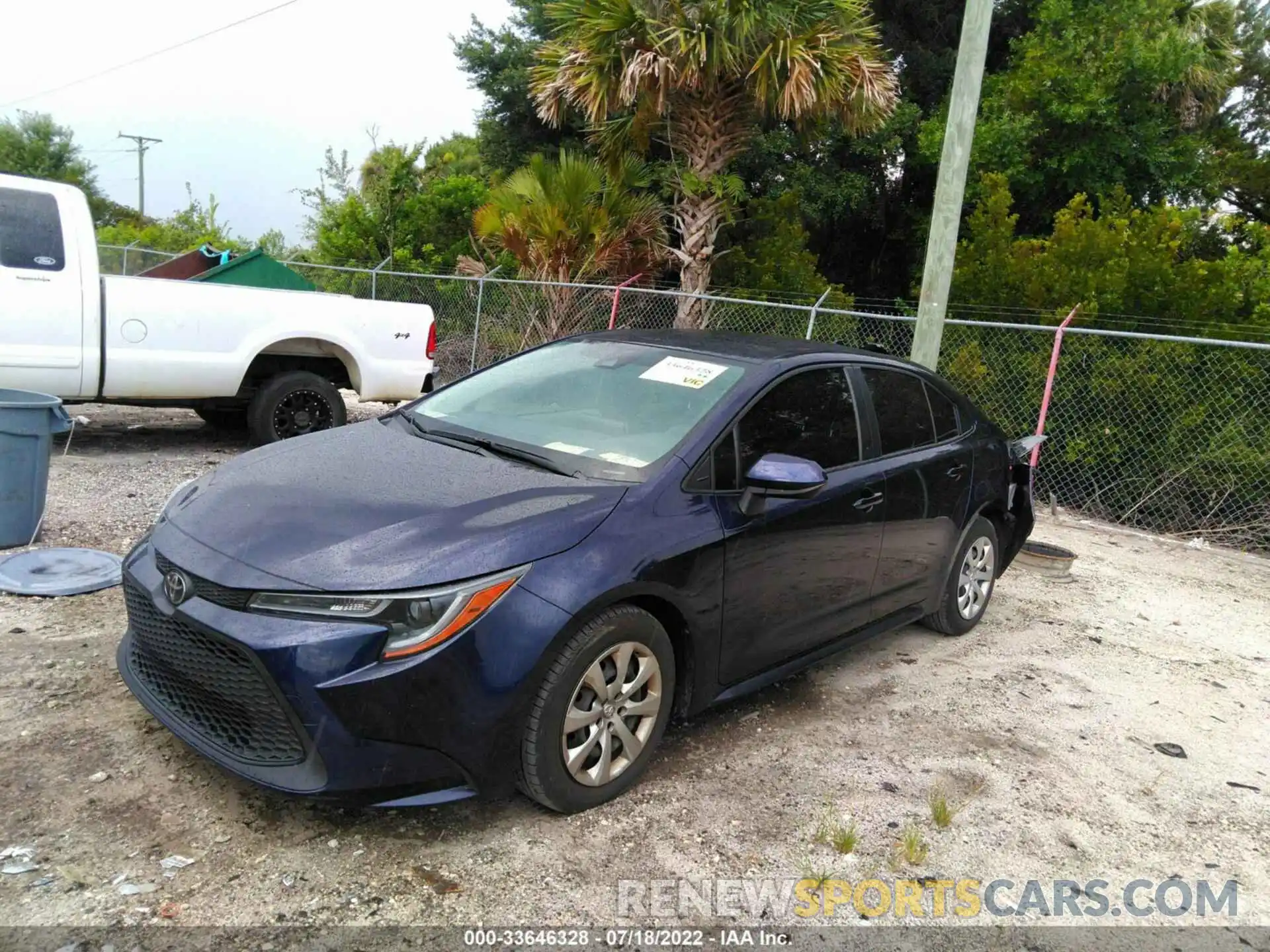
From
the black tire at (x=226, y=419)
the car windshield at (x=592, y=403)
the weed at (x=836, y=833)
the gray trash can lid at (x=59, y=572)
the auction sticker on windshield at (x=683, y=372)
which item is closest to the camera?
the weed at (x=836, y=833)

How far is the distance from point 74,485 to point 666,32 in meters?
8.10

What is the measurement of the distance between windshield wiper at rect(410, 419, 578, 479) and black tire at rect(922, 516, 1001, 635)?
7.97ft

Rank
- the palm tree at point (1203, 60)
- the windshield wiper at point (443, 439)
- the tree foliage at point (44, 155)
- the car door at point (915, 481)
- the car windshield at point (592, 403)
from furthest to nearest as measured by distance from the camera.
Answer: the tree foliage at point (44, 155) < the palm tree at point (1203, 60) < the car door at point (915, 481) < the windshield wiper at point (443, 439) < the car windshield at point (592, 403)

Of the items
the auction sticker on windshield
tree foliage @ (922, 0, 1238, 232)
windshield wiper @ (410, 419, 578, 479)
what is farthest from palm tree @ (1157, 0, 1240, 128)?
windshield wiper @ (410, 419, 578, 479)

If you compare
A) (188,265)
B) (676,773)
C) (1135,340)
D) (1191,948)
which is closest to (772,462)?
(676,773)

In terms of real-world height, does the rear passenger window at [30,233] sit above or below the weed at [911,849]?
above

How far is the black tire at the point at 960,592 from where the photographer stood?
4910 millimetres

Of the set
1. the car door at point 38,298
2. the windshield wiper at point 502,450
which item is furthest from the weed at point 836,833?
the car door at point 38,298

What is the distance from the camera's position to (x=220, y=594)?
8.89 feet

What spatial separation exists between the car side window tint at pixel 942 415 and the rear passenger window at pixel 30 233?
5.84 metres

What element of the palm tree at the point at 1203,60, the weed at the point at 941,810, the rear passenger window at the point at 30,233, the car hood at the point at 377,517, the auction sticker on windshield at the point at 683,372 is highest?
the palm tree at the point at 1203,60

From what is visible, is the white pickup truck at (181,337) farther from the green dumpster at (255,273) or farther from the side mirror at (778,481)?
the side mirror at (778,481)

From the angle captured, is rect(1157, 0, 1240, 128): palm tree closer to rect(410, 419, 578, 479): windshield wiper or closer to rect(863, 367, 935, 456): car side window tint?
rect(863, 367, 935, 456): car side window tint

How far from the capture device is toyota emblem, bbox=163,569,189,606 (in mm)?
2799
